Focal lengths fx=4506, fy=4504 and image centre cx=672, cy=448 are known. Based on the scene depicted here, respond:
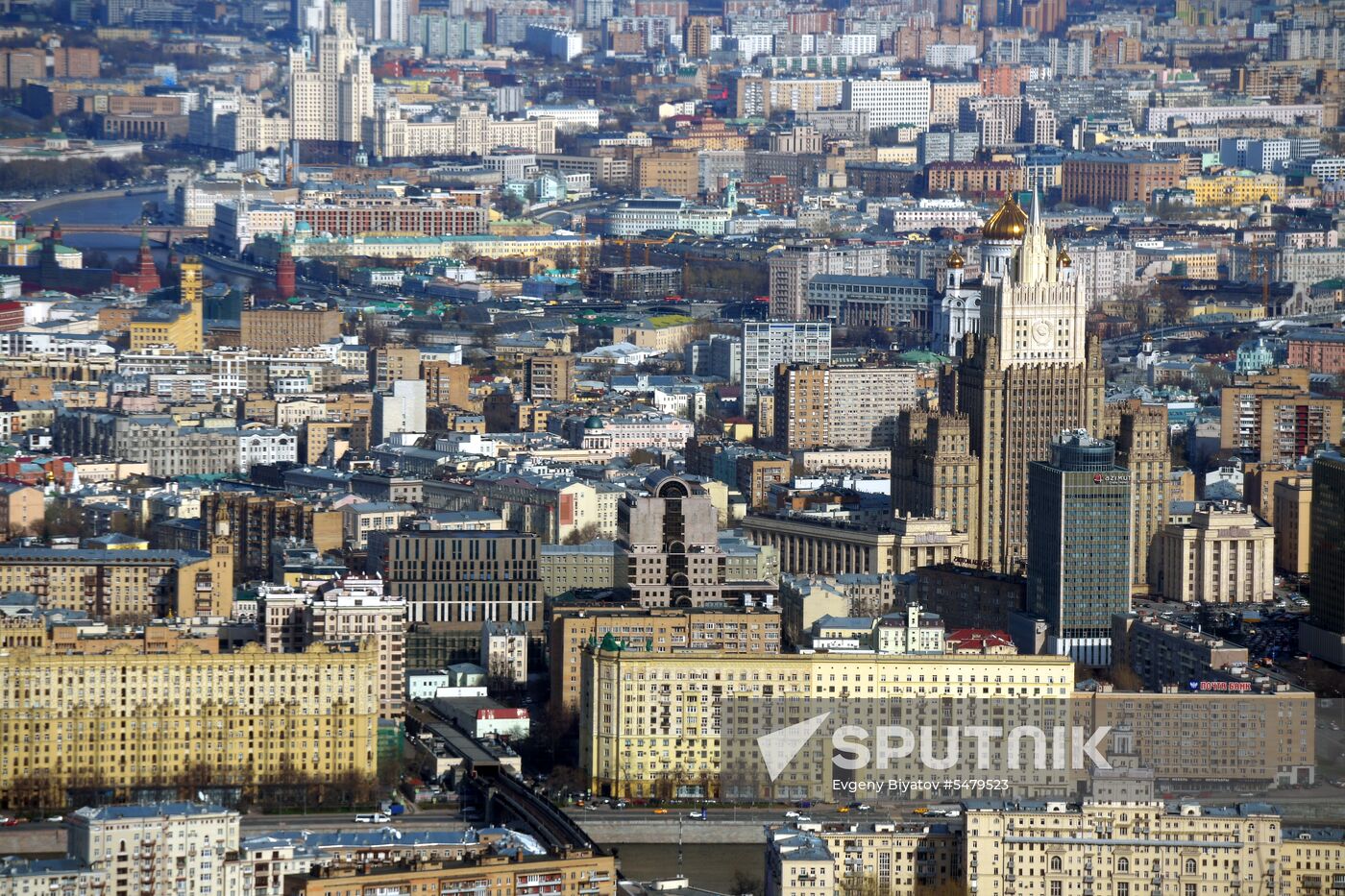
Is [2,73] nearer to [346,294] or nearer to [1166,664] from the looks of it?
[346,294]

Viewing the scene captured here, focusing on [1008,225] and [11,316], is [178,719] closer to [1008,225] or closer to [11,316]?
[1008,225]

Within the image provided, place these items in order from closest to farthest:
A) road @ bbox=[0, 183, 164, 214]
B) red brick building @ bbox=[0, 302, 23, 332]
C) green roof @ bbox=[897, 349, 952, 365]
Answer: green roof @ bbox=[897, 349, 952, 365] → red brick building @ bbox=[0, 302, 23, 332] → road @ bbox=[0, 183, 164, 214]

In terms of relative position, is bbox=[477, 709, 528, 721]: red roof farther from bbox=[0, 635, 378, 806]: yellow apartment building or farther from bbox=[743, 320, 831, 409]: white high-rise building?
bbox=[743, 320, 831, 409]: white high-rise building

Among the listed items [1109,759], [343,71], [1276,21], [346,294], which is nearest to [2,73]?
[343,71]

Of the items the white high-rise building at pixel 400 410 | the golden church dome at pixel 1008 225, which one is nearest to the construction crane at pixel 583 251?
the white high-rise building at pixel 400 410

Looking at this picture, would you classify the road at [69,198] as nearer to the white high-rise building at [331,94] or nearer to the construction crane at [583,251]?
the white high-rise building at [331,94]

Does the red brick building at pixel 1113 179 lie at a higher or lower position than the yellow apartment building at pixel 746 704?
higher

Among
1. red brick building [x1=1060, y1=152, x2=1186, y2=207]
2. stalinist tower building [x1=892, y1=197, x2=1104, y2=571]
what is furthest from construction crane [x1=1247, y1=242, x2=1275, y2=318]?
stalinist tower building [x1=892, y1=197, x2=1104, y2=571]
